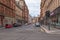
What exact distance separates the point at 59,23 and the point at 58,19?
226 cm

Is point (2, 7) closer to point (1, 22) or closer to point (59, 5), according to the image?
point (1, 22)

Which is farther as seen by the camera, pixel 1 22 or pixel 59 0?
pixel 1 22

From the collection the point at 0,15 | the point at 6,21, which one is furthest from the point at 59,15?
the point at 6,21

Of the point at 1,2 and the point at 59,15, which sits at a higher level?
the point at 1,2

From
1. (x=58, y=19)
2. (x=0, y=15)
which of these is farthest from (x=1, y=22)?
(x=58, y=19)

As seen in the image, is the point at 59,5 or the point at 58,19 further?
the point at 58,19

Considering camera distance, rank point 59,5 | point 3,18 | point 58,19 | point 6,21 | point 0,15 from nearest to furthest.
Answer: point 59,5 → point 58,19 → point 0,15 → point 3,18 → point 6,21

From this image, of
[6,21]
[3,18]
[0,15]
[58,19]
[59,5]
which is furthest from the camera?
[6,21]

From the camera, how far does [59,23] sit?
43469mm

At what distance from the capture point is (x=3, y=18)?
74375mm

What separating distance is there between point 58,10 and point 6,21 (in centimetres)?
3954

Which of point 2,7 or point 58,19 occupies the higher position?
point 2,7

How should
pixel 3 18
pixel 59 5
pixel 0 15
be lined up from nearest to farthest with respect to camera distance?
pixel 59 5 → pixel 0 15 → pixel 3 18

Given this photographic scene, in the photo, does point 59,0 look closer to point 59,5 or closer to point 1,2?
point 59,5
